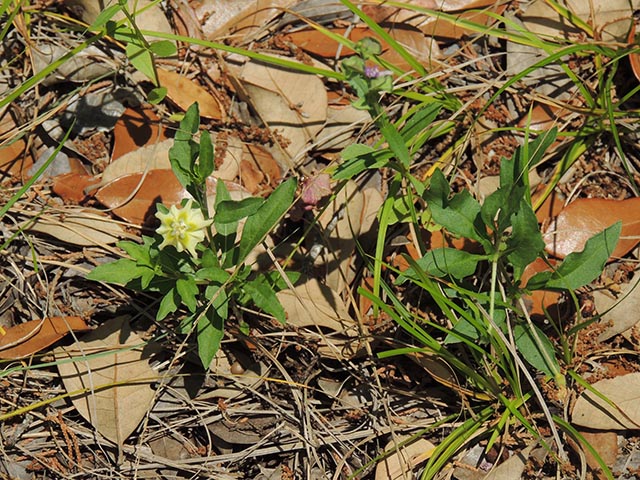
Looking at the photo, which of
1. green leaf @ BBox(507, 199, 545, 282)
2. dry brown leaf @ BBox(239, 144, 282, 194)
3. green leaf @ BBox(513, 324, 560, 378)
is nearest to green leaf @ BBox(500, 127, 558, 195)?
green leaf @ BBox(507, 199, 545, 282)

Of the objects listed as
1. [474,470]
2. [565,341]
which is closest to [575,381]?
[565,341]

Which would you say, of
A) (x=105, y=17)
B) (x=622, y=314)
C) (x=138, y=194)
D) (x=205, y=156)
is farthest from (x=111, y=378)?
(x=622, y=314)

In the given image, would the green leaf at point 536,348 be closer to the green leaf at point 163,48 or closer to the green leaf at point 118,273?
the green leaf at point 118,273

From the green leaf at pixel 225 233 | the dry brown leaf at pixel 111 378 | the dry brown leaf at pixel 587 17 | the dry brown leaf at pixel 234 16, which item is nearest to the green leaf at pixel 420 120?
the green leaf at pixel 225 233

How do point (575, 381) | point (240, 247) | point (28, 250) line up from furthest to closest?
1. point (28, 250)
2. point (575, 381)
3. point (240, 247)

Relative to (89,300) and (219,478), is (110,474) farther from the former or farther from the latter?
(89,300)

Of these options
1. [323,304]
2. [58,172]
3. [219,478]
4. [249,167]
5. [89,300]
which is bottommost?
[219,478]
